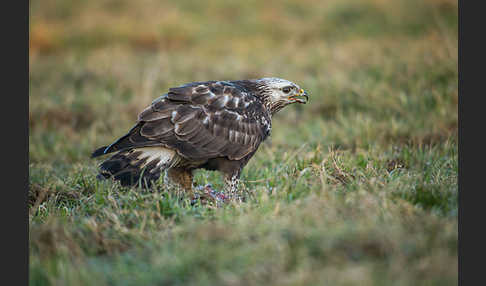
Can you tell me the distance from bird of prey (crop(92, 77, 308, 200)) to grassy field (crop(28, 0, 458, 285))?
0.26 m

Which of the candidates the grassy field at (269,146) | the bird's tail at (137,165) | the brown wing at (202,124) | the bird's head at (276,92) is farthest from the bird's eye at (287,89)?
the bird's tail at (137,165)

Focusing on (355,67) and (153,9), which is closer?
(355,67)

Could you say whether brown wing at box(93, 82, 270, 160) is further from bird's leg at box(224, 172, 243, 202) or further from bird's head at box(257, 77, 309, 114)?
bird's head at box(257, 77, 309, 114)

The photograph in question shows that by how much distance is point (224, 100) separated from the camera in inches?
186

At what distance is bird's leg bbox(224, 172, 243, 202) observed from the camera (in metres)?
4.43

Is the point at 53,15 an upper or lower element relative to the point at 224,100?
upper

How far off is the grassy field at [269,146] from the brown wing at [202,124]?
44 centimetres

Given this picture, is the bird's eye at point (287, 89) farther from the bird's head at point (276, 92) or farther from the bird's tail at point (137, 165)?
the bird's tail at point (137, 165)

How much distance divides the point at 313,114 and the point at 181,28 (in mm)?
6738

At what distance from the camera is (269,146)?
22.6 feet

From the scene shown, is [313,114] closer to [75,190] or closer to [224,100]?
[224,100]

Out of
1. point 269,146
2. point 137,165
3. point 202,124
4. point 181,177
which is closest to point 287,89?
point 202,124

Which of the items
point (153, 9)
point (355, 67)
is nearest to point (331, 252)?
point (355, 67)

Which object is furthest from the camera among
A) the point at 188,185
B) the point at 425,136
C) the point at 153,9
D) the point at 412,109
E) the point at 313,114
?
the point at 153,9
